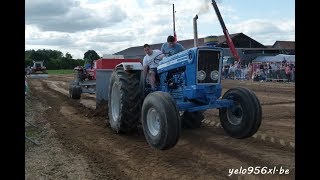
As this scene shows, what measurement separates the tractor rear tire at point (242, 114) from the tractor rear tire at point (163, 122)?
1.37m

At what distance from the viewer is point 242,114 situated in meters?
6.82

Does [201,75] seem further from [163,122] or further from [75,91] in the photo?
[75,91]

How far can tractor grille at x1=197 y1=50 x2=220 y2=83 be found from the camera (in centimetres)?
673

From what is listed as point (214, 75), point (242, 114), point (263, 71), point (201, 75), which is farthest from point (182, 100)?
point (263, 71)

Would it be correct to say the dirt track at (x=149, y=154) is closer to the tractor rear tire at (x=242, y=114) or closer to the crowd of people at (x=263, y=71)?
the tractor rear tire at (x=242, y=114)

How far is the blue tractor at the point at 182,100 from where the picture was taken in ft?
19.8

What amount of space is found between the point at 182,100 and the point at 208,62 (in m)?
0.81

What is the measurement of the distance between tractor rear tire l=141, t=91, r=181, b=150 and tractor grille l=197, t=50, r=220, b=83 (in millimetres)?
936

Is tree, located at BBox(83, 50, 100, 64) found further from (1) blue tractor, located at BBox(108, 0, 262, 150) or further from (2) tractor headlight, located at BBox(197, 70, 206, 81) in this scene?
(2) tractor headlight, located at BBox(197, 70, 206, 81)

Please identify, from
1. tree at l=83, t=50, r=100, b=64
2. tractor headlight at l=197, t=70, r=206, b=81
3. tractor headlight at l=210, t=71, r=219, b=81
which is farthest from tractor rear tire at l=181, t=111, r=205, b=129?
tree at l=83, t=50, r=100, b=64

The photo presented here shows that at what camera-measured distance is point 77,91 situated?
15.1 meters

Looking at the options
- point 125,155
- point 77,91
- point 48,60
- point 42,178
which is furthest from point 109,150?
point 48,60

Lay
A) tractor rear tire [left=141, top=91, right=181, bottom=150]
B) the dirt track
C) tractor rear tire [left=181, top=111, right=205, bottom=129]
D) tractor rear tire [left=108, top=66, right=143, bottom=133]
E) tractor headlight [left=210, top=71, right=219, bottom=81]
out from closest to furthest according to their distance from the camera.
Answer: the dirt track, tractor rear tire [left=141, top=91, right=181, bottom=150], tractor headlight [left=210, top=71, right=219, bottom=81], tractor rear tire [left=108, top=66, right=143, bottom=133], tractor rear tire [left=181, top=111, right=205, bottom=129]
